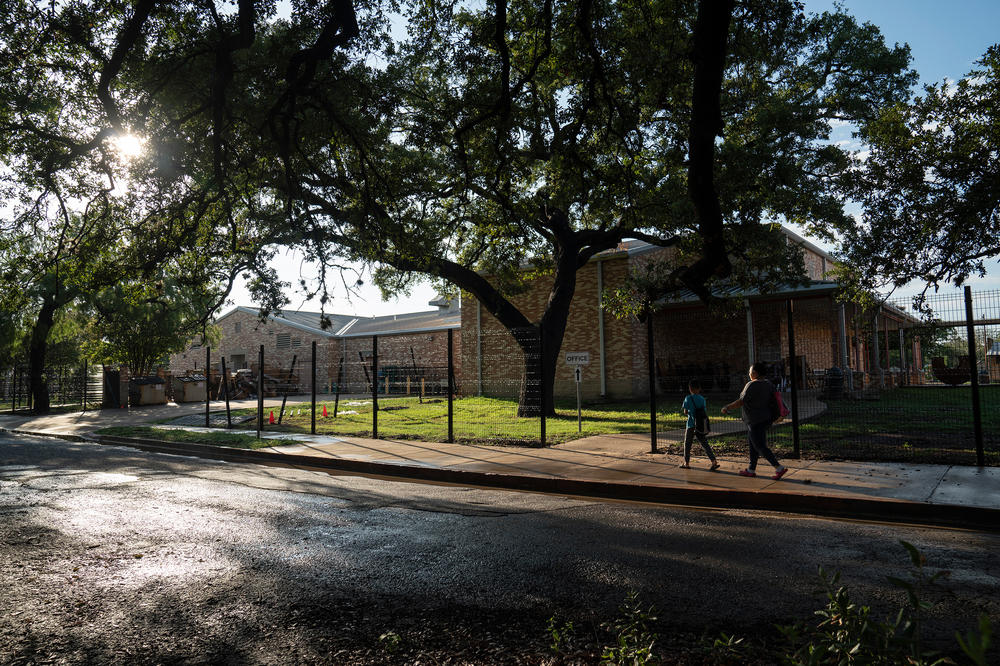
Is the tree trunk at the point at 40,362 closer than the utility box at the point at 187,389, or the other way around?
the tree trunk at the point at 40,362

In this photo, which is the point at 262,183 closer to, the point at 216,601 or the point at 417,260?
the point at 417,260

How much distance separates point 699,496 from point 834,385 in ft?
35.4

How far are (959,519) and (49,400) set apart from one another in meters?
34.4

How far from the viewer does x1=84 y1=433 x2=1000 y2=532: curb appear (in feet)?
21.3

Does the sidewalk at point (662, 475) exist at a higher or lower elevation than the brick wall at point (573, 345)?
lower

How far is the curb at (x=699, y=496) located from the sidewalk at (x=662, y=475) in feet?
0.04

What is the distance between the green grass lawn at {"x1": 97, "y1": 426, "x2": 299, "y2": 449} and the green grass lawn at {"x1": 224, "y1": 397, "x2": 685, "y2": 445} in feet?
5.46

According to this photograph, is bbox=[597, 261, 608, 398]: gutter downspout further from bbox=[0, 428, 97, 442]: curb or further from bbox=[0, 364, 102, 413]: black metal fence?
bbox=[0, 364, 102, 413]: black metal fence

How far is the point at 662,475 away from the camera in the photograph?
8875 millimetres

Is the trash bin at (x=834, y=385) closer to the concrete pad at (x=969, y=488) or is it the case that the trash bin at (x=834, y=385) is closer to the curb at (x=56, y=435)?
the concrete pad at (x=969, y=488)

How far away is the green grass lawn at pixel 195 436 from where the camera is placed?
1410 cm

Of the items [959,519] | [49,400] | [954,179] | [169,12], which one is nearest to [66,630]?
[959,519]

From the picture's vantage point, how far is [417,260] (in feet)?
43.7

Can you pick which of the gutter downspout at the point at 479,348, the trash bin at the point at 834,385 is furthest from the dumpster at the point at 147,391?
the trash bin at the point at 834,385
